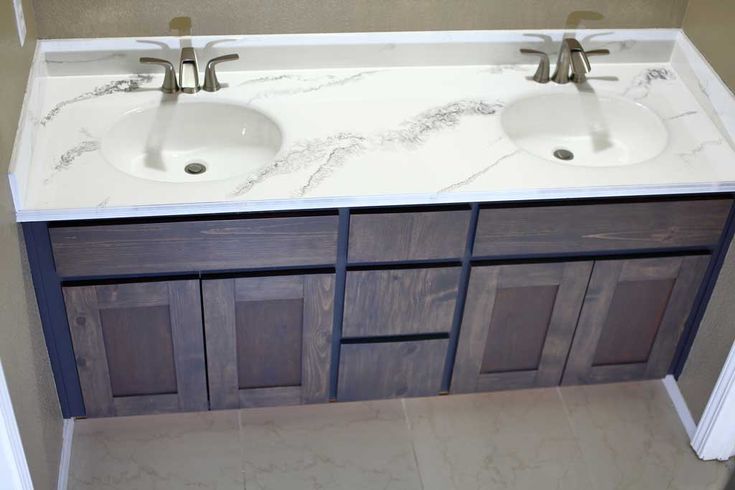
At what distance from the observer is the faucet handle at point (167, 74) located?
8.02 ft

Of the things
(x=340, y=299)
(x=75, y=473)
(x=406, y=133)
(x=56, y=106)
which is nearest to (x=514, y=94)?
(x=406, y=133)

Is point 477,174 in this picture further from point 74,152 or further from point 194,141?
point 74,152

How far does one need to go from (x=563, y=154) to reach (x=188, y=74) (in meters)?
1.05

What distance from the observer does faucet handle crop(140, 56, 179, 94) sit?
2.45 metres

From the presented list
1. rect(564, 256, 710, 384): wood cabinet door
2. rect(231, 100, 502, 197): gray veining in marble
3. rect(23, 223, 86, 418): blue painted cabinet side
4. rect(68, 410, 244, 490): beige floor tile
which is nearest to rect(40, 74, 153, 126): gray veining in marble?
rect(23, 223, 86, 418): blue painted cabinet side

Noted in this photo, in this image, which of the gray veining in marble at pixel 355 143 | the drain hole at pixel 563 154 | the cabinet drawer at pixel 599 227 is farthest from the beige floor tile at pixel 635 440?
the gray veining in marble at pixel 355 143

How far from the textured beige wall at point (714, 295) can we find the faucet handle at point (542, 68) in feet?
1.38

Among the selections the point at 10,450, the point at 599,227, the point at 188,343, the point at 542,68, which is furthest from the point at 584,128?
the point at 10,450

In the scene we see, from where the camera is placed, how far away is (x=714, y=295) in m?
2.65

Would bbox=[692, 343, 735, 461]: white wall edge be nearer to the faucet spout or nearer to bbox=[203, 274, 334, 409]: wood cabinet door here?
bbox=[203, 274, 334, 409]: wood cabinet door

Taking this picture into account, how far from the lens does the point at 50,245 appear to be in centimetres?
225

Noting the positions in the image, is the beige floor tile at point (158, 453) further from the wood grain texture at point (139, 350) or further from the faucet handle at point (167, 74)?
the faucet handle at point (167, 74)

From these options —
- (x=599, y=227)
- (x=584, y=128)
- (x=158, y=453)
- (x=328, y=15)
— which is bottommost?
(x=158, y=453)

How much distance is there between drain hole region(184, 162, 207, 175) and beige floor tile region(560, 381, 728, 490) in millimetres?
1234
